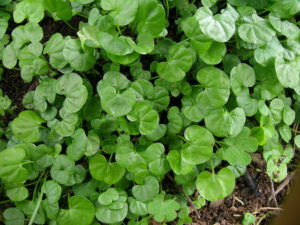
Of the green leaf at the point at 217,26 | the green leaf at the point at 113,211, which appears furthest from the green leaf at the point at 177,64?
the green leaf at the point at 113,211

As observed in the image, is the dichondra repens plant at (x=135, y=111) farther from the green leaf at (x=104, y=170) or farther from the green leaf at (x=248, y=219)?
the green leaf at (x=248, y=219)

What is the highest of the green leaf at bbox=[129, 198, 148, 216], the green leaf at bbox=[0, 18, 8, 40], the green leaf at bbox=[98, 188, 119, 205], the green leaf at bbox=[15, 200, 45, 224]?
the green leaf at bbox=[0, 18, 8, 40]

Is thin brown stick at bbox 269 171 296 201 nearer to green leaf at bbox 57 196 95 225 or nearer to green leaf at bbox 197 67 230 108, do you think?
green leaf at bbox 197 67 230 108

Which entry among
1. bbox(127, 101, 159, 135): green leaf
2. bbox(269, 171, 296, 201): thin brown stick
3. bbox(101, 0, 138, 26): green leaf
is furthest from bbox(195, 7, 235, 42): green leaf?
bbox(269, 171, 296, 201): thin brown stick

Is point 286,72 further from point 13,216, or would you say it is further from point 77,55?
point 13,216

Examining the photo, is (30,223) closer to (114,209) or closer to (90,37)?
(114,209)

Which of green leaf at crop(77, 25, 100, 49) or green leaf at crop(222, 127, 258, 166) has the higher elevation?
green leaf at crop(77, 25, 100, 49)

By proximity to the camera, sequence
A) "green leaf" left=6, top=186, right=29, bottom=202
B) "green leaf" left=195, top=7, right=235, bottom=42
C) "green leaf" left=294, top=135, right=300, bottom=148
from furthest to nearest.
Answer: "green leaf" left=294, top=135, right=300, bottom=148 → "green leaf" left=6, top=186, right=29, bottom=202 → "green leaf" left=195, top=7, right=235, bottom=42
